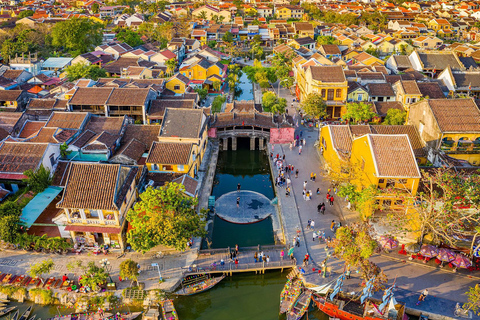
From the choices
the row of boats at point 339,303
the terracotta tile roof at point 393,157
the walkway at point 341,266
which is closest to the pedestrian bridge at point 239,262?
the walkway at point 341,266

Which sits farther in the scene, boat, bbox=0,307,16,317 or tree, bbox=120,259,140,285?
tree, bbox=120,259,140,285

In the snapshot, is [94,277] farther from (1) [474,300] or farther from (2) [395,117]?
(2) [395,117]

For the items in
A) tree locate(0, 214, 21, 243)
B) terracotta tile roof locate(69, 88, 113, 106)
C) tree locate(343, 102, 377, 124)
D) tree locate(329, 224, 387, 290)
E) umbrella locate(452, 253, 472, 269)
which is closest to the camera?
tree locate(329, 224, 387, 290)

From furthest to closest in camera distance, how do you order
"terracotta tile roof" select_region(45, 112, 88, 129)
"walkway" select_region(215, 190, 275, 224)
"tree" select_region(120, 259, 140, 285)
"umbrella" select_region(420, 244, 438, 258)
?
"terracotta tile roof" select_region(45, 112, 88, 129), "walkway" select_region(215, 190, 275, 224), "umbrella" select_region(420, 244, 438, 258), "tree" select_region(120, 259, 140, 285)

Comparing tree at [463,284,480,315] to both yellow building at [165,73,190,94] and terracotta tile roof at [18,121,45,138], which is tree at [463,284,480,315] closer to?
terracotta tile roof at [18,121,45,138]

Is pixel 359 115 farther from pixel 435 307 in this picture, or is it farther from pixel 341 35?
pixel 341 35

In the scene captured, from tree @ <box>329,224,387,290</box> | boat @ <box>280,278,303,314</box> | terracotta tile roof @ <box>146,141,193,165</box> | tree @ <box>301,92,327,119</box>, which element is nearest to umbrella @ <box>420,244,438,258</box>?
tree @ <box>329,224,387,290</box>

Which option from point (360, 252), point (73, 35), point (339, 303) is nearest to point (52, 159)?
point (339, 303)

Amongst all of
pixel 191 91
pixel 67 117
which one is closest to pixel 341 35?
pixel 191 91
